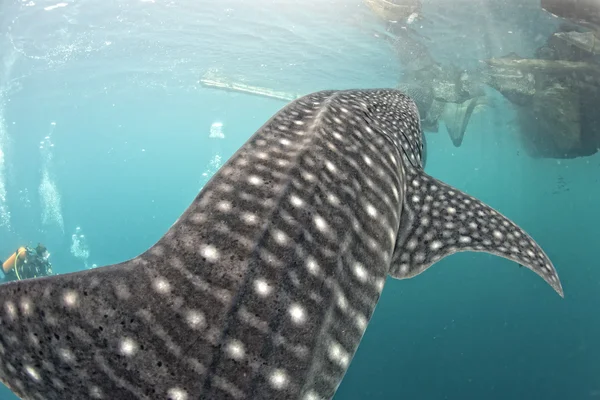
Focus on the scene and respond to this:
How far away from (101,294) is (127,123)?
64.5m

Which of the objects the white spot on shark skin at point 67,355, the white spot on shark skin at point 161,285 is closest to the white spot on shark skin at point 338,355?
the white spot on shark skin at point 161,285

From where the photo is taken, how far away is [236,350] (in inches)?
74.2

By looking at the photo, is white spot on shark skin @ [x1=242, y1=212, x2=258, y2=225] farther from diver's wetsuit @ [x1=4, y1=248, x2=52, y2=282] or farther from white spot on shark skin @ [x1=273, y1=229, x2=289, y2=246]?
diver's wetsuit @ [x1=4, y1=248, x2=52, y2=282]

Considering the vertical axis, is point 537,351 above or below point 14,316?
below

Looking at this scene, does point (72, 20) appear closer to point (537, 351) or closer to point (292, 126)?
point (292, 126)

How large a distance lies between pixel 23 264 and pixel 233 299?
16.2 metres

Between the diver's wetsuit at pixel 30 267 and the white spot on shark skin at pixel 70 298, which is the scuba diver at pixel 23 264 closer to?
the diver's wetsuit at pixel 30 267

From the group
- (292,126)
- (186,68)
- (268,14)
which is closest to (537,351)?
(268,14)

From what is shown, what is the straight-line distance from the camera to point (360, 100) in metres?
4.31

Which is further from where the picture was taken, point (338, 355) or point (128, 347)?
point (338, 355)

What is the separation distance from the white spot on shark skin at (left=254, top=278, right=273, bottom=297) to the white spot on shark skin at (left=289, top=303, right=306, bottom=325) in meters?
0.15

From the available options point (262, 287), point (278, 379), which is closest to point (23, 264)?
point (262, 287)

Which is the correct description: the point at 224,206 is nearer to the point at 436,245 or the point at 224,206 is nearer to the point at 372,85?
the point at 436,245

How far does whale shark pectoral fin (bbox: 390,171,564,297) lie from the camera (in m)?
3.32
